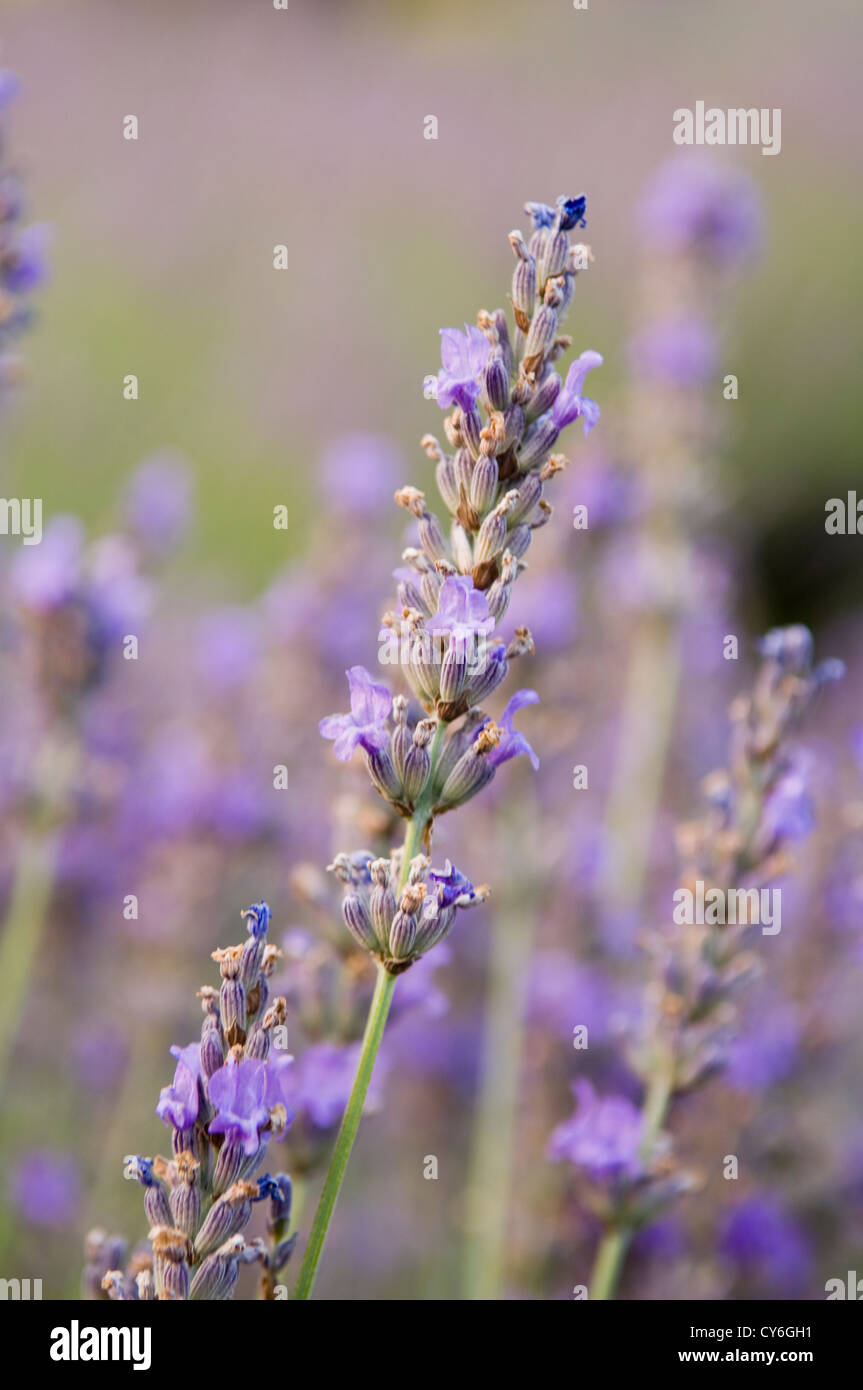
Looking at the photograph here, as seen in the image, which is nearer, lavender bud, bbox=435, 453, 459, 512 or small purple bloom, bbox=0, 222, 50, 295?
lavender bud, bbox=435, 453, 459, 512

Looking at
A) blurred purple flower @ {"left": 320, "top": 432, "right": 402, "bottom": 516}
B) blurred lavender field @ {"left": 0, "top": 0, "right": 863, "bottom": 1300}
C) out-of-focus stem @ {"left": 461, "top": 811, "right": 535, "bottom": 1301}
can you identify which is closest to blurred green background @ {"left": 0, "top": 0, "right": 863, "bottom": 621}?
blurred lavender field @ {"left": 0, "top": 0, "right": 863, "bottom": 1300}

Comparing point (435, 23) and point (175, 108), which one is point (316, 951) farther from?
point (435, 23)

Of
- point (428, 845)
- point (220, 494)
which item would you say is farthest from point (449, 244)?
point (428, 845)

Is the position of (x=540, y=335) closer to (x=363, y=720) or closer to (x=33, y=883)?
(x=363, y=720)

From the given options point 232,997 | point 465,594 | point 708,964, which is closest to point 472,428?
point 465,594

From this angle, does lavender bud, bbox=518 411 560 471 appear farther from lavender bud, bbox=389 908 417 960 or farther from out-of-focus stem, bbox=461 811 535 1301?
out-of-focus stem, bbox=461 811 535 1301
